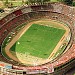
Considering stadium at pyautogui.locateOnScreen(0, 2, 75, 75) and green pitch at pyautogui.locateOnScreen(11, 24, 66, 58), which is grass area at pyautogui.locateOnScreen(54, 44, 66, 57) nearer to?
stadium at pyautogui.locateOnScreen(0, 2, 75, 75)

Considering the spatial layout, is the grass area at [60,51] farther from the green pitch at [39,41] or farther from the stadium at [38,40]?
the green pitch at [39,41]

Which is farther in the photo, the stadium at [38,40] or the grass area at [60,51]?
the grass area at [60,51]

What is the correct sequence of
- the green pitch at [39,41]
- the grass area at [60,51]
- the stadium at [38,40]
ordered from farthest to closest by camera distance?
the green pitch at [39,41] → the grass area at [60,51] → the stadium at [38,40]

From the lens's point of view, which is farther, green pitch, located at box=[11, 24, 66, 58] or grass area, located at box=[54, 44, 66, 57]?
green pitch, located at box=[11, 24, 66, 58]

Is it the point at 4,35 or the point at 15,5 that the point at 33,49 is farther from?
the point at 15,5

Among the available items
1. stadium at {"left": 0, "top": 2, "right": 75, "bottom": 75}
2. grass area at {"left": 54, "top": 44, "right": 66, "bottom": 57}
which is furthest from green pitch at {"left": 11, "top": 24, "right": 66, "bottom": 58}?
grass area at {"left": 54, "top": 44, "right": 66, "bottom": 57}

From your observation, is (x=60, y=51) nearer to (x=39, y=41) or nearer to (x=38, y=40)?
(x=39, y=41)

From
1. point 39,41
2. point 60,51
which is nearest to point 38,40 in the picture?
point 39,41

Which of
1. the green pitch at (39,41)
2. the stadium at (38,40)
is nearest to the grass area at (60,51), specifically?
the stadium at (38,40)
